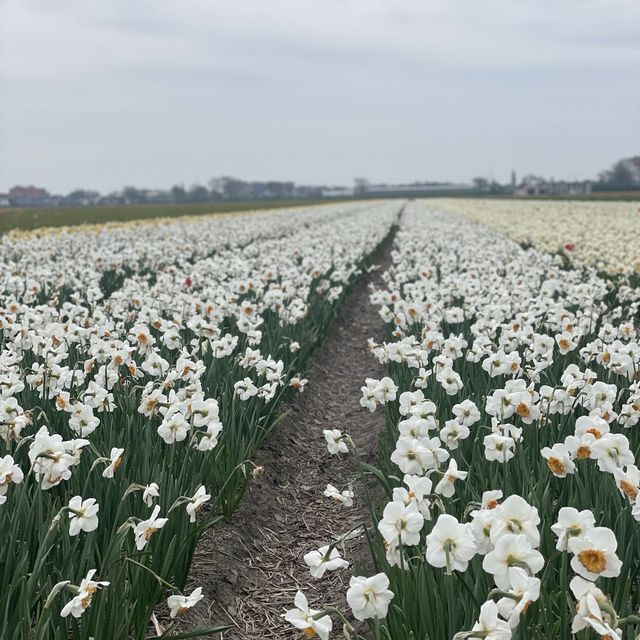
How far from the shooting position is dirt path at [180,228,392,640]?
3.66 m

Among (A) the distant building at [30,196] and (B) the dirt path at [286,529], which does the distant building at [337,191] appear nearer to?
(A) the distant building at [30,196]

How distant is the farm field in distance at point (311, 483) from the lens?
87.7 inches

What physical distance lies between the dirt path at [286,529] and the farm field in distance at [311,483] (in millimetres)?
17

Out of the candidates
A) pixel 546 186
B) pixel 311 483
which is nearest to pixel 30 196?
pixel 546 186

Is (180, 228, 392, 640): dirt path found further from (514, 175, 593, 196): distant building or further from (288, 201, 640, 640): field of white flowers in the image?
(514, 175, 593, 196): distant building

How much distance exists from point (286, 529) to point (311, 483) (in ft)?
2.43

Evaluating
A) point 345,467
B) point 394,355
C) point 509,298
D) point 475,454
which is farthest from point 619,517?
point 509,298

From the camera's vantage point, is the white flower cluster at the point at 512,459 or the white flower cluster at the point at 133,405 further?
the white flower cluster at the point at 133,405

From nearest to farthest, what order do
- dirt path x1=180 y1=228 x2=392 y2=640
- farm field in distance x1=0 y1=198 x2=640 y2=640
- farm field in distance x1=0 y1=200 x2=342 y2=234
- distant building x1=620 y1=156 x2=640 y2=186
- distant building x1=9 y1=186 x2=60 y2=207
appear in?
farm field in distance x1=0 y1=198 x2=640 y2=640
dirt path x1=180 y1=228 x2=392 y2=640
farm field in distance x1=0 y1=200 x2=342 y2=234
distant building x1=620 y1=156 x2=640 y2=186
distant building x1=9 y1=186 x2=60 y2=207

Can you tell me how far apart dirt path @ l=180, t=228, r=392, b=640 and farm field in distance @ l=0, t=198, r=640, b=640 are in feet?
0.05

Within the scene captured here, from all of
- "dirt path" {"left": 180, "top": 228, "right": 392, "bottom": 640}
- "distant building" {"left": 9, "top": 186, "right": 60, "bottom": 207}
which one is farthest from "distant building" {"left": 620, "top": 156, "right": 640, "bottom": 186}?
"dirt path" {"left": 180, "top": 228, "right": 392, "bottom": 640}

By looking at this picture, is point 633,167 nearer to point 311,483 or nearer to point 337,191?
point 337,191

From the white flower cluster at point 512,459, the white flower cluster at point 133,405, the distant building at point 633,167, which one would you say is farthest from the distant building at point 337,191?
the white flower cluster at point 512,459

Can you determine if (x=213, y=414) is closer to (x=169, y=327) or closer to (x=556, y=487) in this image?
(x=556, y=487)
